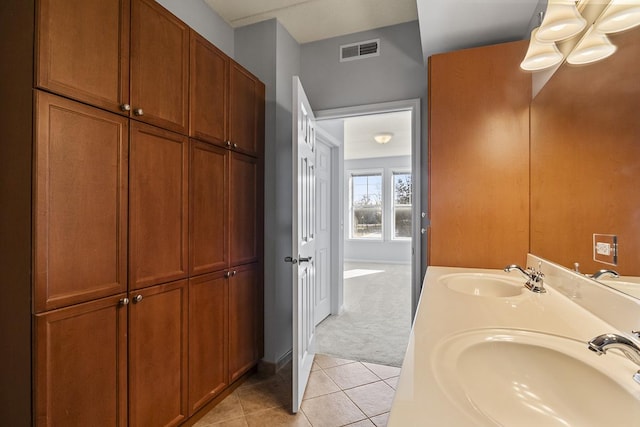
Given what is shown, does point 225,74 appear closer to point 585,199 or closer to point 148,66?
point 148,66

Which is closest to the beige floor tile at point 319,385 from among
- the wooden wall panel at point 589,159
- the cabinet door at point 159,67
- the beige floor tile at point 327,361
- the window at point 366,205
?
the beige floor tile at point 327,361

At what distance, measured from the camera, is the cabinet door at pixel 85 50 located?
110cm

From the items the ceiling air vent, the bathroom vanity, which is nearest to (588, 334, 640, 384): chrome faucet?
the bathroom vanity

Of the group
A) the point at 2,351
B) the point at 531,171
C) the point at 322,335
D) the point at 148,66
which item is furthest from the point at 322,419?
the point at 148,66

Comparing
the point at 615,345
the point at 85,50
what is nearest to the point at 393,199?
the point at 85,50

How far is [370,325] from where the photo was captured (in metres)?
3.41

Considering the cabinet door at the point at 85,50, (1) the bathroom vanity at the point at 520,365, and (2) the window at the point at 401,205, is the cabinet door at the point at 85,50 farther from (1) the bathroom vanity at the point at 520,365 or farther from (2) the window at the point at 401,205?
(2) the window at the point at 401,205

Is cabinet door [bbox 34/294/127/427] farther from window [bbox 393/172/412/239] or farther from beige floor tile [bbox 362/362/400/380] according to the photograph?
window [bbox 393/172/412/239]

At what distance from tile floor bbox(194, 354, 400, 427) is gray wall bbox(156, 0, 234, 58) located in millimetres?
2566

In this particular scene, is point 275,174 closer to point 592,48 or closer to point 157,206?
point 157,206

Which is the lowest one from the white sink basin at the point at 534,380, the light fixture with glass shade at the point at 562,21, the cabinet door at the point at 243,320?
the cabinet door at the point at 243,320

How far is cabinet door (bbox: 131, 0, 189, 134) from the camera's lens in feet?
4.68

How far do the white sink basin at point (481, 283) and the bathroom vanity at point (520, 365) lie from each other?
406 millimetres

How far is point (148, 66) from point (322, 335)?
2672mm
